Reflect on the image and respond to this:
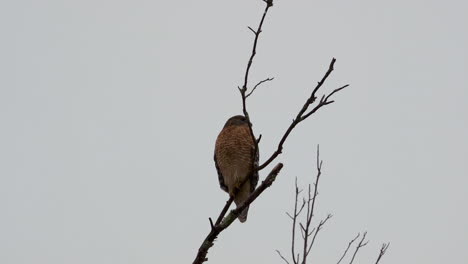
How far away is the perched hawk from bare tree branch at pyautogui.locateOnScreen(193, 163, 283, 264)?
3.42m

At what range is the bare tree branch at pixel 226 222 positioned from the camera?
116 inches

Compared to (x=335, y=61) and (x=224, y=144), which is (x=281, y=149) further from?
(x=224, y=144)

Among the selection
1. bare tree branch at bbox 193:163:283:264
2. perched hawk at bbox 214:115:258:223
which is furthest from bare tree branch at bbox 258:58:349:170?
perched hawk at bbox 214:115:258:223

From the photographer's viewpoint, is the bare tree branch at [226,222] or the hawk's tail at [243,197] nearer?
the bare tree branch at [226,222]

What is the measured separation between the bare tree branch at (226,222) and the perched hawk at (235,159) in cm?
342

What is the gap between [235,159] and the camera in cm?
685

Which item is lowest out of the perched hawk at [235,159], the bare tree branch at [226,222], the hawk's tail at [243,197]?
the bare tree branch at [226,222]

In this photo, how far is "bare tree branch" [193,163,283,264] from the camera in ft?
9.63

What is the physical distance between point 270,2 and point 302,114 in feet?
2.00

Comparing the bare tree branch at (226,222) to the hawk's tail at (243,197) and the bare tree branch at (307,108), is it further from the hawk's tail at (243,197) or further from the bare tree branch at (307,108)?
the hawk's tail at (243,197)

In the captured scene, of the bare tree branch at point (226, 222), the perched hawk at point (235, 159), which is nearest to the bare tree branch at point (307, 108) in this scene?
the bare tree branch at point (226, 222)

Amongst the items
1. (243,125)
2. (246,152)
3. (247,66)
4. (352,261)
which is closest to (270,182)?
(247,66)

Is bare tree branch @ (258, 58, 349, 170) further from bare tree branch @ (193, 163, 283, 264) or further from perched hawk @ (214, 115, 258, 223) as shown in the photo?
perched hawk @ (214, 115, 258, 223)

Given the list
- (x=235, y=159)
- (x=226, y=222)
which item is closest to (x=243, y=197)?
(x=235, y=159)
